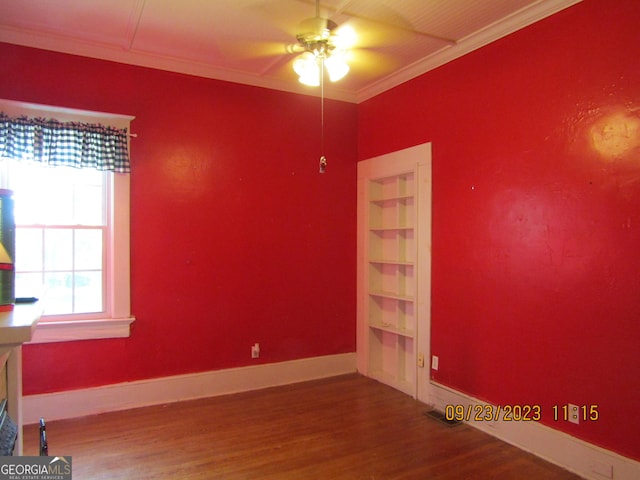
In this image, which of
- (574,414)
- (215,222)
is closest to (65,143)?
(215,222)

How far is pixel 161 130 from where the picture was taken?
373cm

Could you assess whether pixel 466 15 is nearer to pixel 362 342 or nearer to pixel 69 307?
pixel 362 342

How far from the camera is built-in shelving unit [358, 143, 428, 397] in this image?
418 centimetres

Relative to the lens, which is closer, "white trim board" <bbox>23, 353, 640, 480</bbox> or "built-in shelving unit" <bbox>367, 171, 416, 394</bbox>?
"white trim board" <bbox>23, 353, 640, 480</bbox>

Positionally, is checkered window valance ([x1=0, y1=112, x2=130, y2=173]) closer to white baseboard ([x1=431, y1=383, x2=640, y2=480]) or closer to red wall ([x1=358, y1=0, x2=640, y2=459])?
red wall ([x1=358, y1=0, x2=640, y2=459])

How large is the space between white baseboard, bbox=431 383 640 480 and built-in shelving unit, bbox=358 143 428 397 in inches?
38.5

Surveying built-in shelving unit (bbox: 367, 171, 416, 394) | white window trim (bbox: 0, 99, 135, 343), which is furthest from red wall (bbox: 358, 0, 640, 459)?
white window trim (bbox: 0, 99, 135, 343)

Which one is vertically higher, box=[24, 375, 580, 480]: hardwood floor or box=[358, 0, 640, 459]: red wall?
box=[358, 0, 640, 459]: red wall

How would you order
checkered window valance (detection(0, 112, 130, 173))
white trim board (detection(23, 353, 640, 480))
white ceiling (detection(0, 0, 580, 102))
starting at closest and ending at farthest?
white trim board (detection(23, 353, 640, 480)) → white ceiling (detection(0, 0, 580, 102)) → checkered window valance (detection(0, 112, 130, 173))

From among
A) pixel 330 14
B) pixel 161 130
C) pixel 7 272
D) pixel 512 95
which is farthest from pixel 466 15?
pixel 7 272

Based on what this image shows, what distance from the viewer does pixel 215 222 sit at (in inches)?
155

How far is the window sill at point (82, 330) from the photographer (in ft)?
10.9

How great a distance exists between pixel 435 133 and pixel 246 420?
9.13 feet

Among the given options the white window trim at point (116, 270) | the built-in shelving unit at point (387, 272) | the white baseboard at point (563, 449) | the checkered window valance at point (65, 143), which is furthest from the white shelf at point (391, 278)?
the checkered window valance at point (65, 143)
